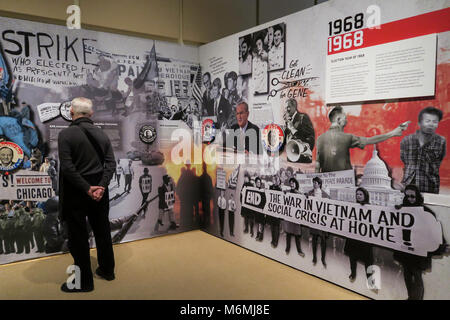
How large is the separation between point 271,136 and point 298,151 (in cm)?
34

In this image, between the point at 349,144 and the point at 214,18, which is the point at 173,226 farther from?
the point at 214,18

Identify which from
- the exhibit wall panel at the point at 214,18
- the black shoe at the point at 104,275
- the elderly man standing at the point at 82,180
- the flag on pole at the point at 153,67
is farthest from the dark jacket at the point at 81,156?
the exhibit wall panel at the point at 214,18

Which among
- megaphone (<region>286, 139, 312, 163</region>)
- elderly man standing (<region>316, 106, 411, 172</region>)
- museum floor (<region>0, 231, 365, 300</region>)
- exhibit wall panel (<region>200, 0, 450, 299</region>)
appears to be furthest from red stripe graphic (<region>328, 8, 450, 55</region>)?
museum floor (<region>0, 231, 365, 300</region>)

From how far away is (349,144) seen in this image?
2.44m

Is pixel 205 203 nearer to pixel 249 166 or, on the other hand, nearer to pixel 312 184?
pixel 249 166

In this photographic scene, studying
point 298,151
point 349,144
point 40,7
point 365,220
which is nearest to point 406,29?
point 349,144

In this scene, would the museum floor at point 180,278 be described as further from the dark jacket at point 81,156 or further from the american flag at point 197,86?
the american flag at point 197,86

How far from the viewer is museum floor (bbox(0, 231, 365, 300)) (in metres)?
2.45

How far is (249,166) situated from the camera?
11.0 ft

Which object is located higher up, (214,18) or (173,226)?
(214,18)

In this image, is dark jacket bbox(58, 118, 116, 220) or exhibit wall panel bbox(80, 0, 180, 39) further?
exhibit wall panel bbox(80, 0, 180, 39)

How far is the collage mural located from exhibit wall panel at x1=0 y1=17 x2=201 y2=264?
1 cm

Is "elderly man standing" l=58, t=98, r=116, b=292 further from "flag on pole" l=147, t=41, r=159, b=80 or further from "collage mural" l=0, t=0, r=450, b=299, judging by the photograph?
"flag on pole" l=147, t=41, r=159, b=80

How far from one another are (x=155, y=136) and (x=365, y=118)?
2180 millimetres
